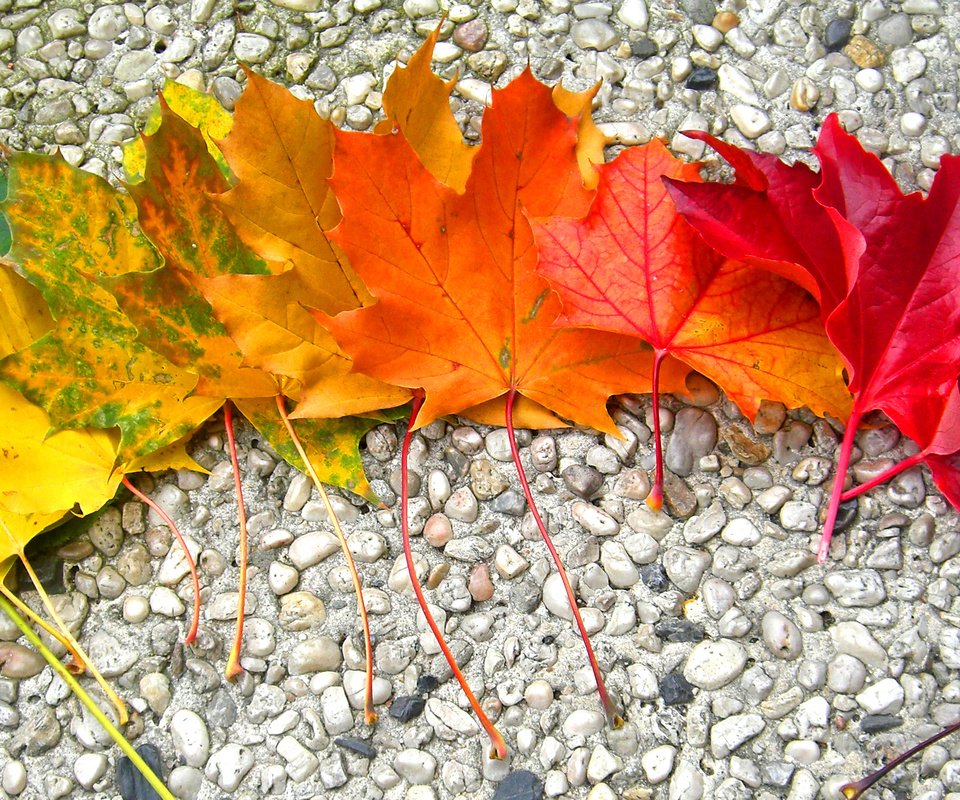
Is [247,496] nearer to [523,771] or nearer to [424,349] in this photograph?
[424,349]

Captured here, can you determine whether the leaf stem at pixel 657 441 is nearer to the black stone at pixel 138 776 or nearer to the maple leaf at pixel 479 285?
the maple leaf at pixel 479 285

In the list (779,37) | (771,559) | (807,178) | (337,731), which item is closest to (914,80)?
(779,37)


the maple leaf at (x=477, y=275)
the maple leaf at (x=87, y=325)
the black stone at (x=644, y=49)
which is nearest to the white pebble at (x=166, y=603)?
the maple leaf at (x=87, y=325)

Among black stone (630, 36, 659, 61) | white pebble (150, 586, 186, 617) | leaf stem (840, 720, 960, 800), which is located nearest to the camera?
leaf stem (840, 720, 960, 800)

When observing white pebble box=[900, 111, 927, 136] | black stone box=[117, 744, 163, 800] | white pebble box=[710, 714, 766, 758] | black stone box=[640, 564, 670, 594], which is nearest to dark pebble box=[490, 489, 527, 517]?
black stone box=[640, 564, 670, 594]

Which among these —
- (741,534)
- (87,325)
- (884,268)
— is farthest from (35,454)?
(884,268)

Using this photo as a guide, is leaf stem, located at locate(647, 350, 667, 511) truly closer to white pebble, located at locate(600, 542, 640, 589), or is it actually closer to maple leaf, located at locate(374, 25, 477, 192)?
white pebble, located at locate(600, 542, 640, 589)
